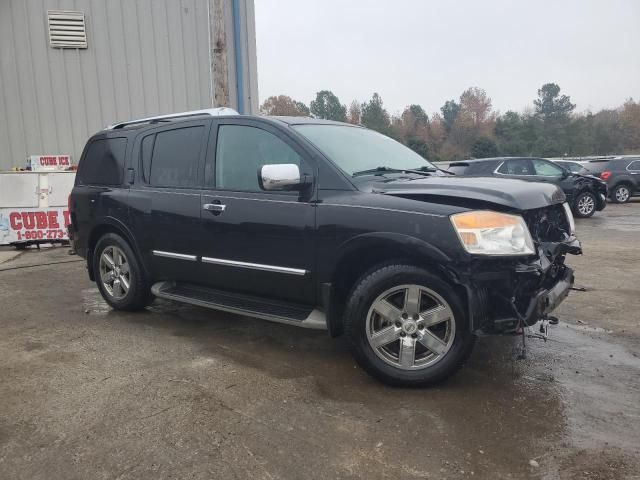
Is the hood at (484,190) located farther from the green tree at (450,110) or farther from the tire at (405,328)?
the green tree at (450,110)

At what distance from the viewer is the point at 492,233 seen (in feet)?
10.1

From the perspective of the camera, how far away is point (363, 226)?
3416 millimetres

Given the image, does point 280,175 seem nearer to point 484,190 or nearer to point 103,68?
point 484,190

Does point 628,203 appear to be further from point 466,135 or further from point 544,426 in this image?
point 466,135

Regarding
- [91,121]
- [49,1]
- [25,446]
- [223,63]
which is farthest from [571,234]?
[49,1]

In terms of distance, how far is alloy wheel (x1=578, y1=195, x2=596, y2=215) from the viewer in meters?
13.6

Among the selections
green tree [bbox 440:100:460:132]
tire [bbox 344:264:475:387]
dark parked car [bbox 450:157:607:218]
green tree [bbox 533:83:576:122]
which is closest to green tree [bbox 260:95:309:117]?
green tree [bbox 440:100:460:132]

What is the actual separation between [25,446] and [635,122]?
58.9 metres

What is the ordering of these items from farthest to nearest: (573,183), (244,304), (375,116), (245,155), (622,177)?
(375,116), (622,177), (573,183), (245,155), (244,304)

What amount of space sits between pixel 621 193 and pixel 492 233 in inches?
656

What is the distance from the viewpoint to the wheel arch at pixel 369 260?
125 inches

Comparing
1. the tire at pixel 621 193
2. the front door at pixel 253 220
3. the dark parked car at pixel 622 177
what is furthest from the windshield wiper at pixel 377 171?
the tire at pixel 621 193

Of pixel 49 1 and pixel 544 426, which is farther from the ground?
pixel 49 1

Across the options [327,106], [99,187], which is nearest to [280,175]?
[99,187]
